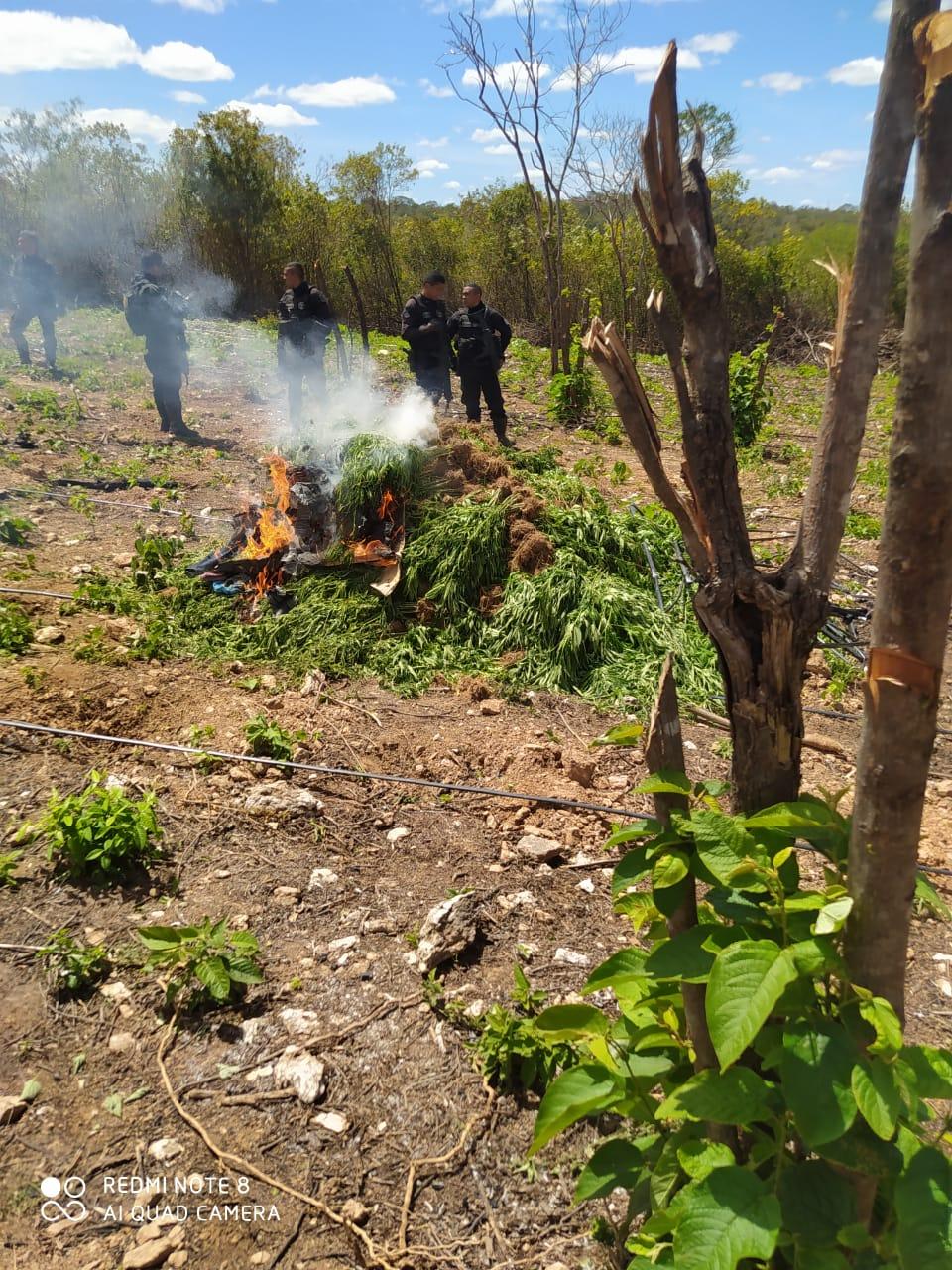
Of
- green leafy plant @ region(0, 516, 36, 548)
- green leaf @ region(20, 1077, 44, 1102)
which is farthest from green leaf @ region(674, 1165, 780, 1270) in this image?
green leafy plant @ region(0, 516, 36, 548)

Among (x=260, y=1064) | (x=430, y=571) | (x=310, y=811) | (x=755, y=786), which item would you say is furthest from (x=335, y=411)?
(x=755, y=786)

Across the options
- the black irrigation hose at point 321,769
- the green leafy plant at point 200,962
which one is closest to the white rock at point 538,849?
the black irrigation hose at point 321,769

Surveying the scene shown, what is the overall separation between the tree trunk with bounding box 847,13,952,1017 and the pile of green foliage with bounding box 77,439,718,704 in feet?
10.9

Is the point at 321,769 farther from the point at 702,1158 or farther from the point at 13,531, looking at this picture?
the point at 13,531

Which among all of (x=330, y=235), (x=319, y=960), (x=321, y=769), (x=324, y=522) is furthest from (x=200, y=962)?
(x=330, y=235)

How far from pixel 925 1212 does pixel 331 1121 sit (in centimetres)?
162

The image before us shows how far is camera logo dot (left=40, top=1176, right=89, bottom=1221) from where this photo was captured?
1.90 meters

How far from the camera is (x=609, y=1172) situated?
1.40 meters

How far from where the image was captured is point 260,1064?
A: 2.33 metres

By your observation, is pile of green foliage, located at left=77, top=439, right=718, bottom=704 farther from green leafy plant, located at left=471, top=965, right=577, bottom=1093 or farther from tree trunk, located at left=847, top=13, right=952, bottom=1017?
tree trunk, located at left=847, top=13, right=952, bottom=1017

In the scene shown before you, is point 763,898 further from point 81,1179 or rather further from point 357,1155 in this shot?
point 81,1179

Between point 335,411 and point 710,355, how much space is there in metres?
6.91

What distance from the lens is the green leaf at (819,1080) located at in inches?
39.4

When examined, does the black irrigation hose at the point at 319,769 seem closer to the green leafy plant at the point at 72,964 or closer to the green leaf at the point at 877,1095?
the green leafy plant at the point at 72,964
